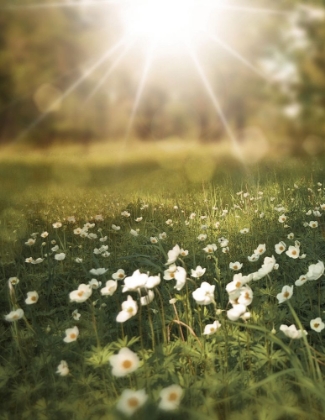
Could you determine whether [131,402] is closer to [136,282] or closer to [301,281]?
Result: [136,282]

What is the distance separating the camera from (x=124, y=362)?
1.11 metres

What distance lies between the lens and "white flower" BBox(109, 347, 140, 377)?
3.57 feet

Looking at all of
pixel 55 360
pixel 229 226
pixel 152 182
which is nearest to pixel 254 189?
pixel 229 226

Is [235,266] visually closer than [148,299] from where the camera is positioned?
No

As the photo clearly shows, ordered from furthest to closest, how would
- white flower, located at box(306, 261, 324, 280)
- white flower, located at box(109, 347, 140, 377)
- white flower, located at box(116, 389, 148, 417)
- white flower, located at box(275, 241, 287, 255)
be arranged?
white flower, located at box(275, 241, 287, 255)
white flower, located at box(306, 261, 324, 280)
white flower, located at box(109, 347, 140, 377)
white flower, located at box(116, 389, 148, 417)

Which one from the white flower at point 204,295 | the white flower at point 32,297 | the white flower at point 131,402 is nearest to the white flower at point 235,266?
the white flower at point 204,295

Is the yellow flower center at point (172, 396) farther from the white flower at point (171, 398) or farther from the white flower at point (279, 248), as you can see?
the white flower at point (279, 248)

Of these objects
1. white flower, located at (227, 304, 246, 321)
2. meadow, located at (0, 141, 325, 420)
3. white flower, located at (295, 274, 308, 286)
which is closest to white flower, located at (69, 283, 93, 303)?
meadow, located at (0, 141, 325, 420)

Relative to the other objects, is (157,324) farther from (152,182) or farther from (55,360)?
(152,182)

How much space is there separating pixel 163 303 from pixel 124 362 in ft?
3.56

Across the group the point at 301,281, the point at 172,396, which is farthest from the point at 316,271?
the point at 172,396

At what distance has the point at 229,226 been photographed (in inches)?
132

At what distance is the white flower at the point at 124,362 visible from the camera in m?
1.09

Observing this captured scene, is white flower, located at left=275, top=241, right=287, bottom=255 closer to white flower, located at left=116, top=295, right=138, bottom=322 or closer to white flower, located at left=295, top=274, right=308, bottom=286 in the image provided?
white flower, located at left=295, top=274, right=308, bottom=286
